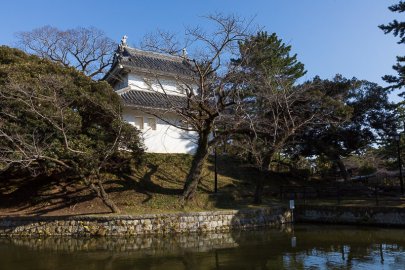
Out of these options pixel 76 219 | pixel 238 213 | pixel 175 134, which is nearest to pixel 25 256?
pixel 76 219

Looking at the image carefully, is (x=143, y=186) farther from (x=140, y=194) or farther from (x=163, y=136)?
(x=163, y=136)

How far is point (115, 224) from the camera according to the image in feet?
51.5

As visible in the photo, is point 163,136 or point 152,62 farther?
point 152,62

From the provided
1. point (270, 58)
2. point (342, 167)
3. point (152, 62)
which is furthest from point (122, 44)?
point (342, 167)

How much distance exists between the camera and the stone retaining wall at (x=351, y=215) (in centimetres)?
1677

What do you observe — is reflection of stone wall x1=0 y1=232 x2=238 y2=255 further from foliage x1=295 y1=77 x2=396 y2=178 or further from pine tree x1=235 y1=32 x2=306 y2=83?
foliage x1=295 y1=77 x2=396 y2=178

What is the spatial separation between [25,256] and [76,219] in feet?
13.9

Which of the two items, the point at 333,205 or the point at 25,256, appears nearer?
the point at 25,256

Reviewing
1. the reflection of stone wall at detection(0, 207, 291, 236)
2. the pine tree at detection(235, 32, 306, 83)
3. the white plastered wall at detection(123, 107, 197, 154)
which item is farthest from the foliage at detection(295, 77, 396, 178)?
the reflection of stone wall at detection(0, 207, 291, 236)

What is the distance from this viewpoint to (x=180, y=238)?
1506 centimetres

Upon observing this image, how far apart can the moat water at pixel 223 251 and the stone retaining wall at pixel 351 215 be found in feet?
2.90

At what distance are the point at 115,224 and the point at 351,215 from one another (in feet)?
34.8

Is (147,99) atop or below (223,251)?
atop

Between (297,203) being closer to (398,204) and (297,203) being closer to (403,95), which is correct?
(398,204)
